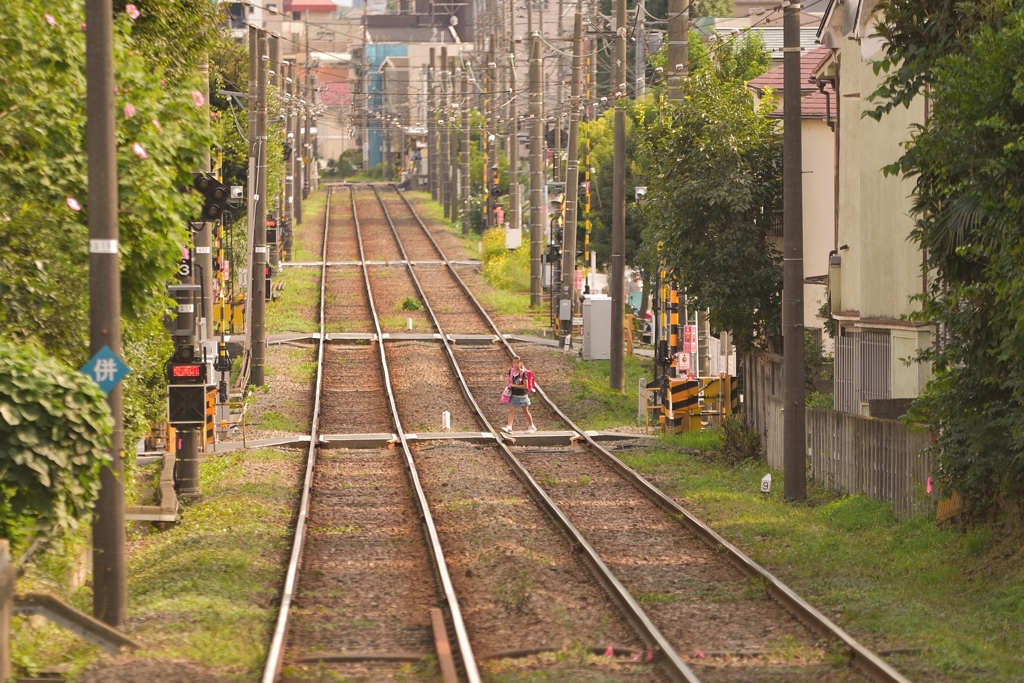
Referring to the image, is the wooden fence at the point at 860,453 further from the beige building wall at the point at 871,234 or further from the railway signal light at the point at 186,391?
the railway signal light at the point at 186,391

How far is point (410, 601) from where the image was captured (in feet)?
42.5

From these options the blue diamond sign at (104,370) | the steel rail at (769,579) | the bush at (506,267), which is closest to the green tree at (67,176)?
the blue diamond sign at (104,370)

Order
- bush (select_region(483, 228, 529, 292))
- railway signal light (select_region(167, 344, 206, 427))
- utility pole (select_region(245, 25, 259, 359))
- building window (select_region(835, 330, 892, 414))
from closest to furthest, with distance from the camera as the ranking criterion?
railway signal light (select_region(167, 344, 206, 427)) → building window (select_region(835, 330, 892, 414)) → utility pole (select_region(245, 25, 259, 359)) → bush (select_region(483, 228, 529, 292))

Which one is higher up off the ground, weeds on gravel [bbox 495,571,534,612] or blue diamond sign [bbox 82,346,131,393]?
blue diamond sign [bbox 82,346,131,393]

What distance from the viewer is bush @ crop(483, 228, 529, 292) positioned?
1989 inches

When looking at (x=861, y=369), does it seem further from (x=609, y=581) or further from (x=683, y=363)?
(x=609, y=581)

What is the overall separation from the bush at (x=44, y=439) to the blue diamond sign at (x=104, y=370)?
0.21 m

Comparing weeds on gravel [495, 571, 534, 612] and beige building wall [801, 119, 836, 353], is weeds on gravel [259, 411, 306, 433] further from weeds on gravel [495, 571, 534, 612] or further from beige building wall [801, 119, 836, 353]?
weeds on gravel [495, 571, 534, 612]

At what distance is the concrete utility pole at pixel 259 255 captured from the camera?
3089 centimetres

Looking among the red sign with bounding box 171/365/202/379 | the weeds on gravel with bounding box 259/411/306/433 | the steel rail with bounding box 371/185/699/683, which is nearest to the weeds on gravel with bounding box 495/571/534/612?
the steel rail with bounding box 371/185/699/683

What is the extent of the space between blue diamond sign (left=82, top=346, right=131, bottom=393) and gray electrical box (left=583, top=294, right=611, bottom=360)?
25067mm

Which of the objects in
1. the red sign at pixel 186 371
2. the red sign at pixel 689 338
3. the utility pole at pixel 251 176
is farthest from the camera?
the utility pole at pixel 251 176

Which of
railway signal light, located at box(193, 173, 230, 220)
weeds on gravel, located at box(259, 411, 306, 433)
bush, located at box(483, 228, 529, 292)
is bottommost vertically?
weeds on gravel, located at box(259, 411, 306, 433)

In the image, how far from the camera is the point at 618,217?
29.9 meters
